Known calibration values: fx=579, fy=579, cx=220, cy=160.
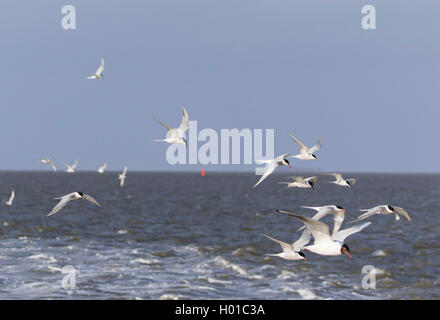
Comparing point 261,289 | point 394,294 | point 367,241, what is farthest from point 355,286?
point 367,241

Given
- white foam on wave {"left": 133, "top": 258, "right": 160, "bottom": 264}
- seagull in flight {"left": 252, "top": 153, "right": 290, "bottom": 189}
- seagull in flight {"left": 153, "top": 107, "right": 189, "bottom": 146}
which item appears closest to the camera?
seagull in flight {"left": 252, "top": 153, "right": 290, "bottom": 189}

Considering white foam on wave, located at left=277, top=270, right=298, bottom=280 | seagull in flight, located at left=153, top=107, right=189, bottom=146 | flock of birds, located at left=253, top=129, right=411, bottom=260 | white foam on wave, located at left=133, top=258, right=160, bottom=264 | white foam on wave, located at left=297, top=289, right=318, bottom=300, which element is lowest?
white foam on wave, located at left=297, top=289, right=318, bottom=300

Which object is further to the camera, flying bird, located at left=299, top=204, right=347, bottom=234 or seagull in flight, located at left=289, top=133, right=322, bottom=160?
seagull in flight, located at left=289, top=133, right=322, bottom=160

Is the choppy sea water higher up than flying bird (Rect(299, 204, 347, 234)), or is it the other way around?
flying bird (Rect(299, 204, 347, 234))

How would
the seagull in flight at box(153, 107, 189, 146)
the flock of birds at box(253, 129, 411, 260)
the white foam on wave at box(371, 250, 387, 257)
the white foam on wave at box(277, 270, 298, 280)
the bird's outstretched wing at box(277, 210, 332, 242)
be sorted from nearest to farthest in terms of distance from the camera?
the bird's outstretched wing at box(277, 210, 332, 242), the flock of birds at box(253, 129, 411, 260), the seagull in flight at box(153, 107, 189, 146), the white foam on wave at box(277, 270, 298, 280), the white foam on wave at box(371, 250, 387, 257)

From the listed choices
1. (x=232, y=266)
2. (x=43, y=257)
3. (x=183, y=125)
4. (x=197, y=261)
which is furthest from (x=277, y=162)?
(x=43, y=257)

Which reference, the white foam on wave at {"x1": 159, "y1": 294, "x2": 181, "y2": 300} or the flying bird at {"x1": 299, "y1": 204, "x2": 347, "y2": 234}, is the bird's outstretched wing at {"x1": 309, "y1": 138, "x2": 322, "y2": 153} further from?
the white foam on wave at {"x1": 159, "y1": 294, "x2": 181, "y2": 300}

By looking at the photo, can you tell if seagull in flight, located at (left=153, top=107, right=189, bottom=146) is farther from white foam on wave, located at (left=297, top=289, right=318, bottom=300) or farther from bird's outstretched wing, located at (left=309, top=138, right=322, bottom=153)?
white foam on wave, located at (left=297, top=289, right=318, bottom=300)

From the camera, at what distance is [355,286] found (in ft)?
111

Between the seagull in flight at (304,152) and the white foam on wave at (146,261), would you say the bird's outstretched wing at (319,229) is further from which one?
the white foam on wave at (146,261)

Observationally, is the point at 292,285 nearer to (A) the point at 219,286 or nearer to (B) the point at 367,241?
(A) the point at 219,286

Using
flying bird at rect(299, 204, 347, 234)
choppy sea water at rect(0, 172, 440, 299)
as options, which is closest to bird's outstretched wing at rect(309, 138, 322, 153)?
flying bird at rect(299, 204, 347, 234)

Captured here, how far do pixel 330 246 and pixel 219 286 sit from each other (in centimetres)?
2163
